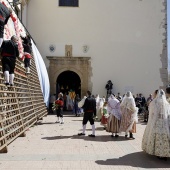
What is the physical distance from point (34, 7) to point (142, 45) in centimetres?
845

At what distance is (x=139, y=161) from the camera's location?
261 inches

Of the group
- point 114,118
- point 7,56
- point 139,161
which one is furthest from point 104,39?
point 139,161

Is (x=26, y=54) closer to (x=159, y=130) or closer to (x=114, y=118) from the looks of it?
(x=114, y=118)

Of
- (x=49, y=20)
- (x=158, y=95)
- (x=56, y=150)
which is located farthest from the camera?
(x=49, y=20)

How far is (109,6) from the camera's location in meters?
22.7

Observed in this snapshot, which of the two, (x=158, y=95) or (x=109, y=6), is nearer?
(x=158, y=95)

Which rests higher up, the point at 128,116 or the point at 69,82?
the point at 69,82

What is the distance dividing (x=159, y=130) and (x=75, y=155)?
199cm

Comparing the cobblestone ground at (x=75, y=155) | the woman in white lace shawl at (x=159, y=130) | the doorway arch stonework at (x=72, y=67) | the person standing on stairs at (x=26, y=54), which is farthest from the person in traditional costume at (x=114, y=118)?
the doorway arch stonework at (x=72, y=67)

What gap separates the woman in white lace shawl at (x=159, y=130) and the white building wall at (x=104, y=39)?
49.6 feet

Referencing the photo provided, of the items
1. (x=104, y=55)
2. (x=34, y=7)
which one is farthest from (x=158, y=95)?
(x=34, y=7)

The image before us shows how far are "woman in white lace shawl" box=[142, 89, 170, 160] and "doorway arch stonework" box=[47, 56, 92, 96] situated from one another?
50.4 ft

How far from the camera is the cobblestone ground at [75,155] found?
6.09m

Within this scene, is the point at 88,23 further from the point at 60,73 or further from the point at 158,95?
the point at 158,95
